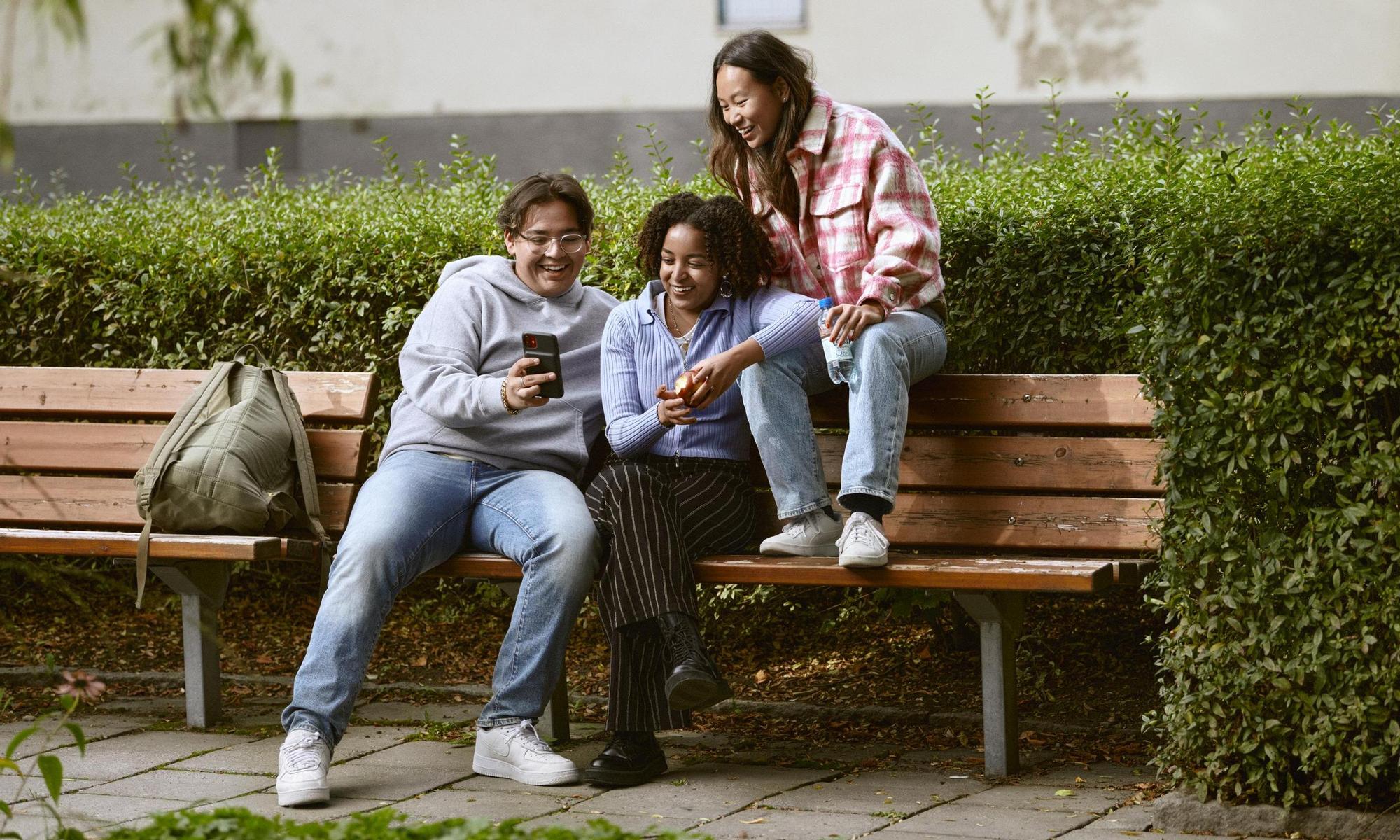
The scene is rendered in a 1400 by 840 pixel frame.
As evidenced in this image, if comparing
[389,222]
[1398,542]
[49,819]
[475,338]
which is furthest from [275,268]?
[1398,542]

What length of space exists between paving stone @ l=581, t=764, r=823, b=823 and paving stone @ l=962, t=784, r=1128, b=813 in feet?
1.56

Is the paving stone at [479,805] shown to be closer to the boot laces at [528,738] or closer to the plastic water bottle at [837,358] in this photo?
the boot laces at [528,738]

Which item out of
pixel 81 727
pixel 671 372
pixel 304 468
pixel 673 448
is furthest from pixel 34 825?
pixel 671 372

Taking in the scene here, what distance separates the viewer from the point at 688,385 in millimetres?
4148

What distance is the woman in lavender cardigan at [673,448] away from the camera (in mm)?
4043

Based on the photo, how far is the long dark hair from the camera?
4371 mm

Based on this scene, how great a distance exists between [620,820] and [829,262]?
161cm

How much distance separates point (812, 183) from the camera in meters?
4.42

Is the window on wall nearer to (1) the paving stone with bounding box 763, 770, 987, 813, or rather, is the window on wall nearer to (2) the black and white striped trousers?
(2) the black and white striped trousers

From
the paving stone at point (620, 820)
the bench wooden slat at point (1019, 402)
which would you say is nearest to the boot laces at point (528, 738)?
the paving stone at point (620, 820)

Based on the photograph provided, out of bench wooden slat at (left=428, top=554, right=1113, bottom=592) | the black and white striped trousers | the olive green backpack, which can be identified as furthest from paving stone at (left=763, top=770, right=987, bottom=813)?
the olive green backpack

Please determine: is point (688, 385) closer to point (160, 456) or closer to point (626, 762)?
point (626, 762)

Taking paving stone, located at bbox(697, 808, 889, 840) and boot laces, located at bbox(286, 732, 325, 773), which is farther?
boot laces, located at bbox(286, 732, 325, 773)

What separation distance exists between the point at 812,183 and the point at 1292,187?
1.33 metres
